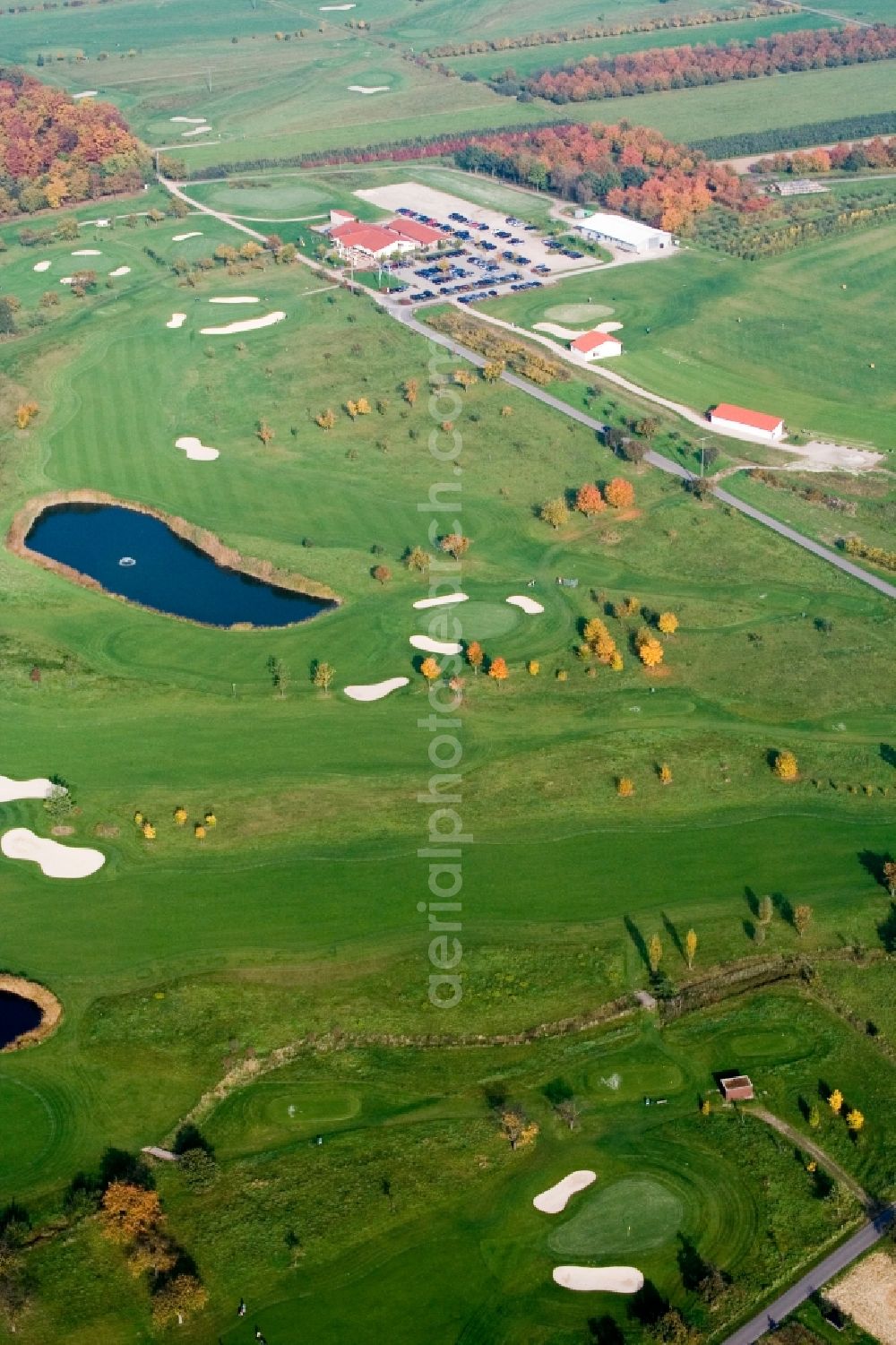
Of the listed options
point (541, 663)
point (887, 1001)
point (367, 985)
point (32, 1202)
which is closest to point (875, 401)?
point (541, 663)

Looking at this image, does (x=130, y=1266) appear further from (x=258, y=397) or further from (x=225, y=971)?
(x=258, y=397)

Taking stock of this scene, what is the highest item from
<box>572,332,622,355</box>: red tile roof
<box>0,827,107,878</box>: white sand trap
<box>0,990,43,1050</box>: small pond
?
<box>572,332,622,355</box>: red tile roof

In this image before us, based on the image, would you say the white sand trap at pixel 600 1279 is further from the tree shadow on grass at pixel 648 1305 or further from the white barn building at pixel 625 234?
the white barn building at pixel 625 234

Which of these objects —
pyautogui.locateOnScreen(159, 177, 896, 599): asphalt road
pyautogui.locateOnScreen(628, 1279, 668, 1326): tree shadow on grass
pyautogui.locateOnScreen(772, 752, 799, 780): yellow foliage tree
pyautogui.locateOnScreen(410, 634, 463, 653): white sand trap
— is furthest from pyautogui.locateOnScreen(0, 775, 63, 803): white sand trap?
pyautogui.locateOnScreen(159, 177, 896, 599): asphalt road

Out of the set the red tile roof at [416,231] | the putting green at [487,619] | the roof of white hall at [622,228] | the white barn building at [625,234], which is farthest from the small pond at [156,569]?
the roof of white hall at [622,228]

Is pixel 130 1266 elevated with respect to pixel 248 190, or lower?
lower

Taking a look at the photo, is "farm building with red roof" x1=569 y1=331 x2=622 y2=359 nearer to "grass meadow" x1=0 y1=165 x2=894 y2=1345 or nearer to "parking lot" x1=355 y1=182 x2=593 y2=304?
"parking lot" x1=355 y1=182 x2=593 y2=304
